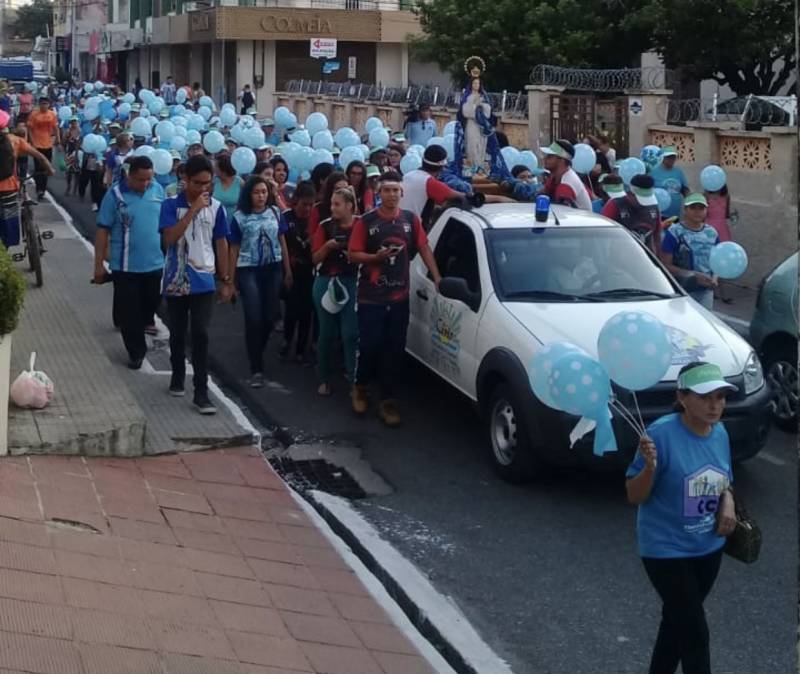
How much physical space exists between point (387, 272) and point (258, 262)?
4.82ft

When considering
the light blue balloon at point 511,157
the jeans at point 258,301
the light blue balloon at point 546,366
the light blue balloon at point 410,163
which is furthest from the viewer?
the light blue balloon at point 511,157

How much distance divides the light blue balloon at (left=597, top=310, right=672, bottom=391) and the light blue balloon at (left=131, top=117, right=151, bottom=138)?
14.6 m

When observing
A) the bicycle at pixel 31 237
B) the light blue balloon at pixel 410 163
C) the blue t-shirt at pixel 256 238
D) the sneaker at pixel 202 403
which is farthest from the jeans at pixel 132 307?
Answer: the light blue balloon at pixel 410 163

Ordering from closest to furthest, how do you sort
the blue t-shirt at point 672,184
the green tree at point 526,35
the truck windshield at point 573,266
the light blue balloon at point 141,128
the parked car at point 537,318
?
1. the parked car at point 537,318
2. the truck windshield at point 573,266
3. the blue t-shirt at point 672,184
4. the light blue balloon at point 141,128
5. the green tree at point 526,35

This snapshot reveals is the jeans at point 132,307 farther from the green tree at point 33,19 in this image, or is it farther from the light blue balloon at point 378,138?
the green tree at point 33,19

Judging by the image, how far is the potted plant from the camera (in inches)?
293

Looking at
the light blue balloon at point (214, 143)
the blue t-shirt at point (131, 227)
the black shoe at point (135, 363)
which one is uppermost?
the light blue balloon at point (214, 143)

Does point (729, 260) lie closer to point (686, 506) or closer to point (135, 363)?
point (686, 506)

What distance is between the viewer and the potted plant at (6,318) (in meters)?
7.44

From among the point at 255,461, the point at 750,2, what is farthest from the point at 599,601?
the point at 750,2

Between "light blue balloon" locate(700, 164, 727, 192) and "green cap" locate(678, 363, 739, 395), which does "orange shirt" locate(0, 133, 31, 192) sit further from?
"green cap" locate(678, 363, 739, 395)

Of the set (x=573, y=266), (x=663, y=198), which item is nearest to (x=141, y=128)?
(x=663, y=198)

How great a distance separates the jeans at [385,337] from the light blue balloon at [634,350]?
4.48 m

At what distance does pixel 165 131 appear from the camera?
1827cm
